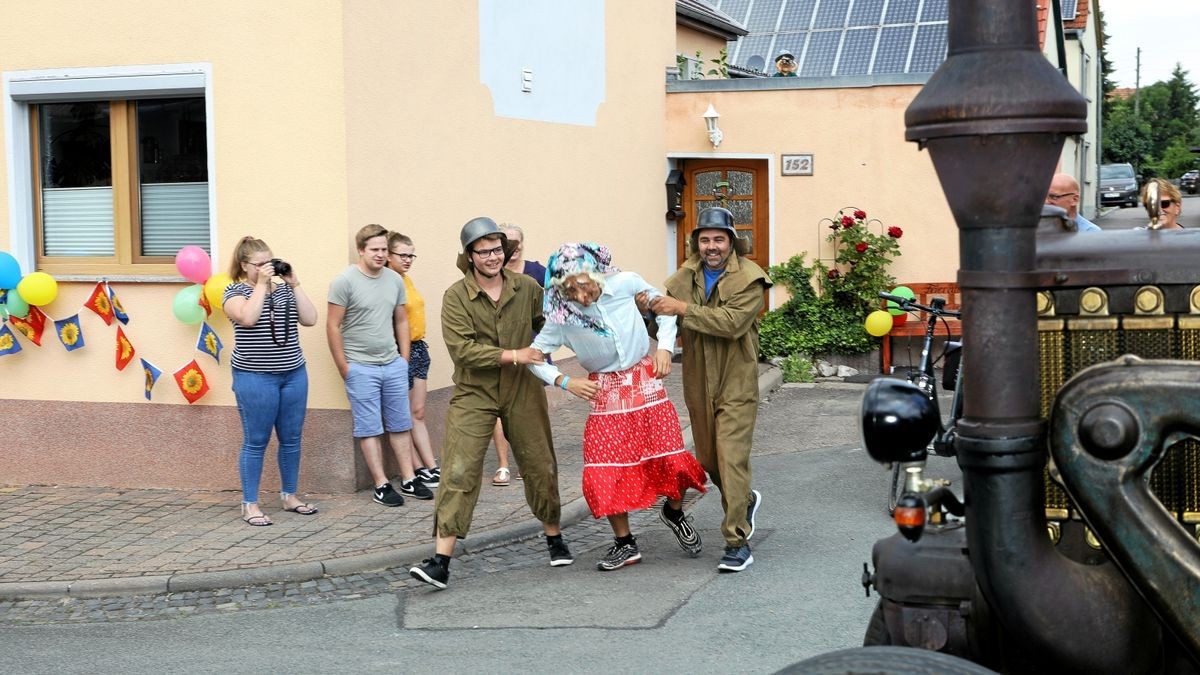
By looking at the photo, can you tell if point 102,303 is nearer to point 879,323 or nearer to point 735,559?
point 735,559

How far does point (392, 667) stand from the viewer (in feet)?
17.9

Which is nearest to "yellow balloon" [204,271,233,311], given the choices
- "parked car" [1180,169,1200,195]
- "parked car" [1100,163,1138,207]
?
"parked car" [1180,169,1200,195]

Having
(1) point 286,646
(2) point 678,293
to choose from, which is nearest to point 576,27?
(2) point 678,293

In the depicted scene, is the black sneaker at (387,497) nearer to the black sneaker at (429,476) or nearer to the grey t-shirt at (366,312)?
the black sneaker at (429,476)

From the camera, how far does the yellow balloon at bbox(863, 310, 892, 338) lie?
13.8 m

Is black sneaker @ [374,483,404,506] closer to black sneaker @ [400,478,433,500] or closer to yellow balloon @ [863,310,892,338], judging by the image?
black sneaker @ [400,478,433,500]

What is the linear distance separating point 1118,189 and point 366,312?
138 feet

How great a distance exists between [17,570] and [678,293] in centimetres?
382

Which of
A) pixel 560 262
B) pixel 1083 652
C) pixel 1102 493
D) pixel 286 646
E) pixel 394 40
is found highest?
pixel 394 40

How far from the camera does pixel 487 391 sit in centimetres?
695

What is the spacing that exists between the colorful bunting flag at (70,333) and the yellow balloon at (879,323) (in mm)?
7805

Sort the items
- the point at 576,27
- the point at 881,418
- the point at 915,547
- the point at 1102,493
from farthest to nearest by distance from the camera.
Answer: the point at 576,27 → the point at 915,547 → the point at 881,418 → the point at 1102,493

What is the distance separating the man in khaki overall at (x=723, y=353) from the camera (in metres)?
6.84

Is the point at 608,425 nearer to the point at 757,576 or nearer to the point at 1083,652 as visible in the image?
the point at 757,576
